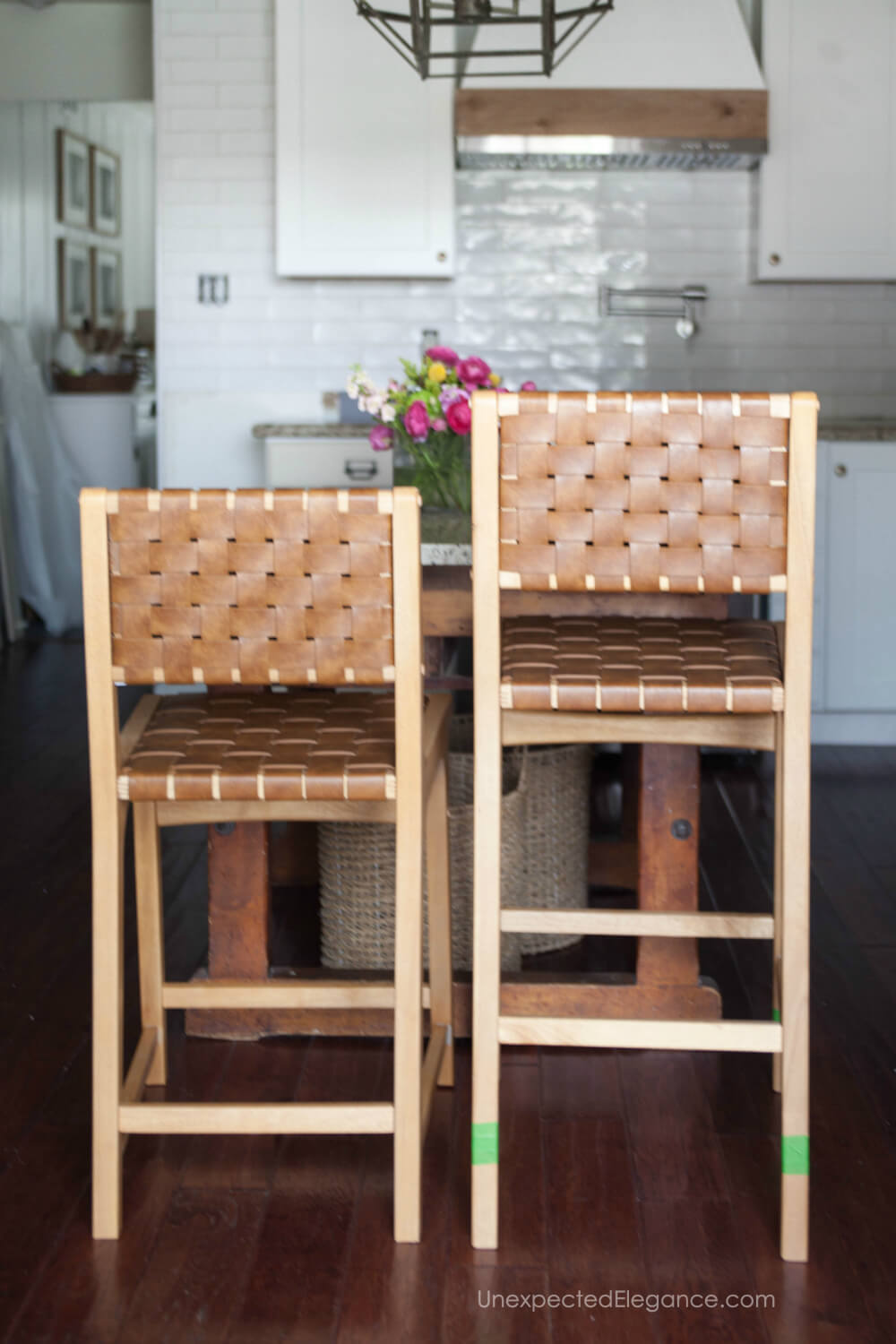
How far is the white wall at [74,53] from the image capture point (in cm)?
536

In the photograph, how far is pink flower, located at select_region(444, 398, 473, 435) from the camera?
8.31ft

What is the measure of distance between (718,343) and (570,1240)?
148 inches

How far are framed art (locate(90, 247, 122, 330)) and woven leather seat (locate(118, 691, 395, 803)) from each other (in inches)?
247

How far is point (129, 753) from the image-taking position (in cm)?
183

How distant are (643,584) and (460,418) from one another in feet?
3.04

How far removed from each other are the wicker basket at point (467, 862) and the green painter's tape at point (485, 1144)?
680mm

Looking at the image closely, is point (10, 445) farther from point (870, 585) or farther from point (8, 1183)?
point (8, 1183)

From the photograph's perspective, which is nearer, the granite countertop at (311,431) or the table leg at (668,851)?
the table leg at (668,851)

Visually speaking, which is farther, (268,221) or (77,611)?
(77,611)

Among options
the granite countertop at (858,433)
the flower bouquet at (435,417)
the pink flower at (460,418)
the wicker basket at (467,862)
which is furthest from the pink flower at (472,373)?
the granite countertop at (858,433)

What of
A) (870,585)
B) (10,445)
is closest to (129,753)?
(870,585)

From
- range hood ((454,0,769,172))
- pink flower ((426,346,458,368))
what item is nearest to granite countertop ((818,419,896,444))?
range hood ((454,0,769,172))

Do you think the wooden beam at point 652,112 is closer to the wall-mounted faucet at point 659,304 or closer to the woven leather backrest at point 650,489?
the wall-mounted faucet at point 659,304

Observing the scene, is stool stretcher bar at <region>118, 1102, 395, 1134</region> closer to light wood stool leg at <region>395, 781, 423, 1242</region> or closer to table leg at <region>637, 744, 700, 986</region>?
light wood stool leg at <region>395, 781, 423, 1242</region>
